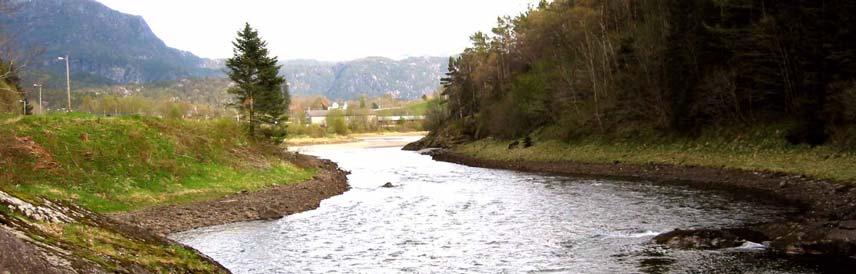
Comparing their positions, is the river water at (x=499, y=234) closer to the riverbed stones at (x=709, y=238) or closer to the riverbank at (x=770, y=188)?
the riverbed stones at (x=709, y=238)

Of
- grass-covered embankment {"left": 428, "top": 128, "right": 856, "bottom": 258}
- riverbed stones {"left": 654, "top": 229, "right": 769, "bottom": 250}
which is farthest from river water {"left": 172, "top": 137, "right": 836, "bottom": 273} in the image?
grass-covered embankment {"left": 428, "top": 128, "right": 856, "bottom": 258}

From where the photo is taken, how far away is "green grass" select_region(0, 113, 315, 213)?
95.3ft

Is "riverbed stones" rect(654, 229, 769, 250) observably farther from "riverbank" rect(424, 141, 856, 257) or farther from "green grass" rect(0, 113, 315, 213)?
"green grass" rect(0, 113, 315, 213)

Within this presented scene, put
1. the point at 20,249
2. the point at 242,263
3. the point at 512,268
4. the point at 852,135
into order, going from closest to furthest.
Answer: the point at 20,249 → the point at 512,268 → the point at 242,263 → the point at 852,135

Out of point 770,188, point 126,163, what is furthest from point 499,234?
point 126,163

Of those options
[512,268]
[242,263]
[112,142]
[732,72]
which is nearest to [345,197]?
[112,142]

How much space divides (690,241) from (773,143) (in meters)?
27.4

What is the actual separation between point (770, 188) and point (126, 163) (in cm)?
3787

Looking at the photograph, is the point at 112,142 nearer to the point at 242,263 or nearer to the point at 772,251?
the point at 242,263

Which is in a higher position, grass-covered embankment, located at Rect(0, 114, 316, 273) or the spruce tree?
the spruce tree

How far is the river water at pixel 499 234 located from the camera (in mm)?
18844

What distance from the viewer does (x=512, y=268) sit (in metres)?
18.6

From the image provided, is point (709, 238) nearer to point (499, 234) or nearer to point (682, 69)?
point (499, 234)

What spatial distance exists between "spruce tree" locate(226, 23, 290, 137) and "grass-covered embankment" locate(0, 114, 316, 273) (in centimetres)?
952
